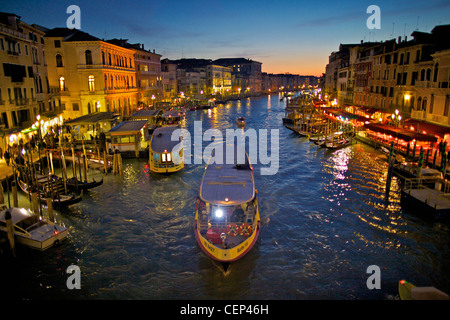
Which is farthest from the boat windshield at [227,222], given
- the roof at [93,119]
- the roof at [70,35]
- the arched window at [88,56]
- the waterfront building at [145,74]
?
the waterfront building at [145,74]

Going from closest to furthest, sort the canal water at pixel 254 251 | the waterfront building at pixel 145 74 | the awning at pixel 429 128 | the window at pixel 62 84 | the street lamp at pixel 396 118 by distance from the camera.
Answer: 1. the canal water at pixel 254 251
2. the awning at pixel 429 128
3. the street lamp at pixel 396 118
4. the window at pixel 62 84
5. the waterfront building at pixel 145 74

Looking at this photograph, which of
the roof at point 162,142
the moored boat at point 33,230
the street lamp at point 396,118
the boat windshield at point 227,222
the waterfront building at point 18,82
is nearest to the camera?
the boat windshield at point 227,222

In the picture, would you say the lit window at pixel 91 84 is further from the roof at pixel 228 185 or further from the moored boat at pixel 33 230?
the roof at pixel 228 185

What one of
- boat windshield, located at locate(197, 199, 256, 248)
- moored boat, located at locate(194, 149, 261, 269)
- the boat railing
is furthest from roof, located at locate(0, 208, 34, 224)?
the boat railing

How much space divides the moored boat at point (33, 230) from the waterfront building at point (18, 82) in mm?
12839

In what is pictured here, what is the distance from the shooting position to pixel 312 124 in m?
44.9

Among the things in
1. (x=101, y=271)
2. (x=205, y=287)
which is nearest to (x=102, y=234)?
(x=101, y=271)

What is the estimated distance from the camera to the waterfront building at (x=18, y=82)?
2558 centimetres

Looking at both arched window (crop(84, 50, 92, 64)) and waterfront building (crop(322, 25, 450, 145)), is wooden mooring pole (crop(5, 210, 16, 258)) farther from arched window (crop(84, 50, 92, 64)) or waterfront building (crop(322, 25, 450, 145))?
arched window (crop(84, 50, 92, 64))

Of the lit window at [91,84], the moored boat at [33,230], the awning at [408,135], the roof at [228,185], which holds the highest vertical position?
the lit window at [91,84]

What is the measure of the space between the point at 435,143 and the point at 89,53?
40039mm

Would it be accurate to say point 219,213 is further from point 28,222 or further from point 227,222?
point 28,222

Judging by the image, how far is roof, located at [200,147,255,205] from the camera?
1291cm

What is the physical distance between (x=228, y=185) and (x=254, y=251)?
3.07 m
